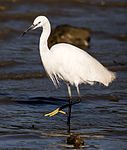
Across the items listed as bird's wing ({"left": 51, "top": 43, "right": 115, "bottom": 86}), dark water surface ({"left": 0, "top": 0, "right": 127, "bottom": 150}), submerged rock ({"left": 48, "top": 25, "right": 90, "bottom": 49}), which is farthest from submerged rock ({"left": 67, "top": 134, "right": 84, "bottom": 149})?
submerged rock ({"left": 48, "top": 25, "right": 90, "bottom": 49})

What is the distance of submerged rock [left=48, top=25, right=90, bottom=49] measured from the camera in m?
17.6

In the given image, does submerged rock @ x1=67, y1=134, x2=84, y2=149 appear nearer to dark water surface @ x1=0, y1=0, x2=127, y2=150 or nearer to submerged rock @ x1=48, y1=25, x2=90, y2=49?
dark water surface @ x1=0, y1=0, x2=127, y2=150

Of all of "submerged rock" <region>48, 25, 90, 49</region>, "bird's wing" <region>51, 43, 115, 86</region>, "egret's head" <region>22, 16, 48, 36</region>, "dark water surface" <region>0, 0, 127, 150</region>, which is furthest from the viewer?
"submerged rock" <region>48, 25, 90, 49</region>

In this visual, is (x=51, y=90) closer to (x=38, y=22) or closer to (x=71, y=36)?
(x=38, y=22)

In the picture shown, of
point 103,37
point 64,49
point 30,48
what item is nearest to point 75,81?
point 64,49

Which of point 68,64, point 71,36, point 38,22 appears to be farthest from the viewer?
point 71,36

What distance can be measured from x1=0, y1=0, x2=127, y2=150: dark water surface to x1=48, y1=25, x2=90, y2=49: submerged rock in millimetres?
333

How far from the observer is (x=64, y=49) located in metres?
11.0

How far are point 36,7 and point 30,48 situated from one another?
5.78 meters

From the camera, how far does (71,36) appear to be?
698 inches

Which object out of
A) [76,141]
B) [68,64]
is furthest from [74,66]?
[76,141]

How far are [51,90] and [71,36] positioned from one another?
196 inches

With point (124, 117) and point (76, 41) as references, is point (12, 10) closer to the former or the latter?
point (76, 41)

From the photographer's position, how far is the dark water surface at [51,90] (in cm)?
956
